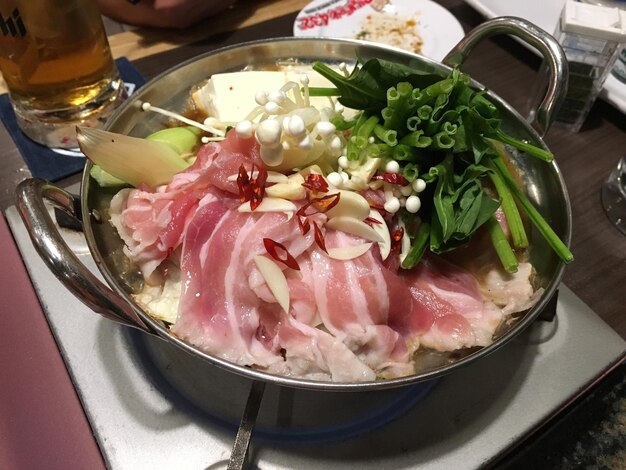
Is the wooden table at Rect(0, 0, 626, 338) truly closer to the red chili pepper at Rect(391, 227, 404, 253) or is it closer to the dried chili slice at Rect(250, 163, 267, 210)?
the red chili pepper at Rect(391, 227, 404, 253)

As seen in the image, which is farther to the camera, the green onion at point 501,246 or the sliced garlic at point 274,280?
the green onion at point 501,246

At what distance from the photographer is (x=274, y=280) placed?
891 millimetres

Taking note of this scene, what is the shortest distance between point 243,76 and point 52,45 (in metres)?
0.53

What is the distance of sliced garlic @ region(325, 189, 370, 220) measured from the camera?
94 centimetres

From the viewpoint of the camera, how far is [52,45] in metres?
1.34

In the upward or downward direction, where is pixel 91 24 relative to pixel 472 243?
upward

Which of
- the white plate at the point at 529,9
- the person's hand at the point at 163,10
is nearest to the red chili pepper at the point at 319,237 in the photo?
the person's hand at the point at 163,10

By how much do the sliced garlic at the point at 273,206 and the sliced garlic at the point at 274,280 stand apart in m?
0.09

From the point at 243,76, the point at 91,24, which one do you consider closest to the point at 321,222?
the point at 243,76

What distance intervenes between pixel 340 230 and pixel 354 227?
1.2 inches

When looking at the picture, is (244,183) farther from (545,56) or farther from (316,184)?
(545,56)

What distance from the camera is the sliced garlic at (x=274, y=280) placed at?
89 cm

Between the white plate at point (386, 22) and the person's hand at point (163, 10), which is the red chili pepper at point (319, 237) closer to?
the white plate at point (386, 22)

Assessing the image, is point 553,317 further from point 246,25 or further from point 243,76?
point 246,25
